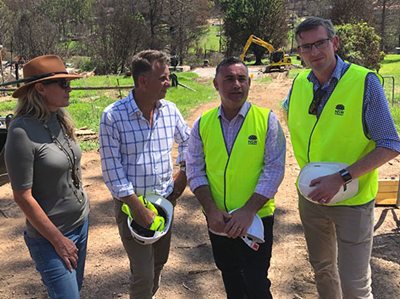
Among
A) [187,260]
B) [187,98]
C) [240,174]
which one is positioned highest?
[240,174]

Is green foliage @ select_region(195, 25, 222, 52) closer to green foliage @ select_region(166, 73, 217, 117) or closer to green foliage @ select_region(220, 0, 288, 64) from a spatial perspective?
green foliage @ select_region(220, 0, 288, 64)

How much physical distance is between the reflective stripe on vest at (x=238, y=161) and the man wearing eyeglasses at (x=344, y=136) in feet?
1.04

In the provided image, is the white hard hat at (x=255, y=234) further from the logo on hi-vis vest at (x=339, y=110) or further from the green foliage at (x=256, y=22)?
the green foliage at (x=256, y=22)

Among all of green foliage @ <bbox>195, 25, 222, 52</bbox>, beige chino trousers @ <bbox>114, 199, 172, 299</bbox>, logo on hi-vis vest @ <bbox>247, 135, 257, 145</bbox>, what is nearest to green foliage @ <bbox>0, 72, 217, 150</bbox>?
beige chino trousers @ <bbox>114, 199, 172, 299</bbox>

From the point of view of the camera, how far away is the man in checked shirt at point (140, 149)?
9.13 feet

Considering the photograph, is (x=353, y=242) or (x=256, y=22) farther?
(x=256, y=22)

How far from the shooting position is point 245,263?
2754 millimetres

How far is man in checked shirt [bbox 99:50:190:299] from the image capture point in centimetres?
278

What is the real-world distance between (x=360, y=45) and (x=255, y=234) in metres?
21.6

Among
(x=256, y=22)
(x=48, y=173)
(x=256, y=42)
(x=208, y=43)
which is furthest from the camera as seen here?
(x=208, y=43)

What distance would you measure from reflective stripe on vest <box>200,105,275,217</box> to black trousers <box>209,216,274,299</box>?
0.63ft

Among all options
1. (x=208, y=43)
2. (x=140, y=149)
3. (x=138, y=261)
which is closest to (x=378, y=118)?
(x=140, y=149)

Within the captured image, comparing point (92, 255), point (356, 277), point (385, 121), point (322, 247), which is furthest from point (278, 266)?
point (385, 121)

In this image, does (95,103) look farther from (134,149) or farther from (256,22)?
(256,22)
